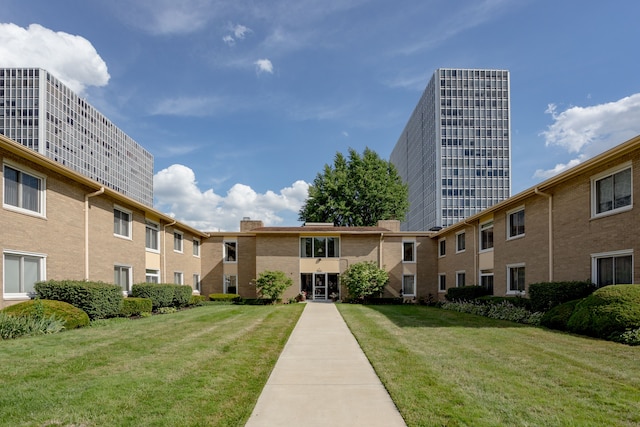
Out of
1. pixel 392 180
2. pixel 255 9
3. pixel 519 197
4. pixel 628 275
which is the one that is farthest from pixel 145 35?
pixel 392 180

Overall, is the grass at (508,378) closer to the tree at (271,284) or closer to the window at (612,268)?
the window at (612,268)

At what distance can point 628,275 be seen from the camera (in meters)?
11.3

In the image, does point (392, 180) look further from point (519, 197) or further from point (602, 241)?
point (602, 241)

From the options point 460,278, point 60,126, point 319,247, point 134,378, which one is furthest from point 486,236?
point 60,126

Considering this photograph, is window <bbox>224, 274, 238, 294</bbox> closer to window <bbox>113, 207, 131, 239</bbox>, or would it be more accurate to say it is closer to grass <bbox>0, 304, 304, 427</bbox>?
window <bbox>113, 207, 131, 239</bbox>

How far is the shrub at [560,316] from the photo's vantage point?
11.5m

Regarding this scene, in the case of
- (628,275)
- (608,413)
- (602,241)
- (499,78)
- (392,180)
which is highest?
(499,78)

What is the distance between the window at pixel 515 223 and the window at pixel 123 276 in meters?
17.9

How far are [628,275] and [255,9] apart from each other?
15.9 meters

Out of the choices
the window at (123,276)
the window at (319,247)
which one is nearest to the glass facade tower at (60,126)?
the window at (319,247)

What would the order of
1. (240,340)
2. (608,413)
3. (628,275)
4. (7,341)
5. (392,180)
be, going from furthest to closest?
(392,180), (628,275), (240,340), (7,341), (608,413)

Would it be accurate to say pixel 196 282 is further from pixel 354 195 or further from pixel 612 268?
pixel 612 268

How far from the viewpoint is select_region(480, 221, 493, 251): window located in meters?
20.8

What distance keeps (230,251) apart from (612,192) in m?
24.1
